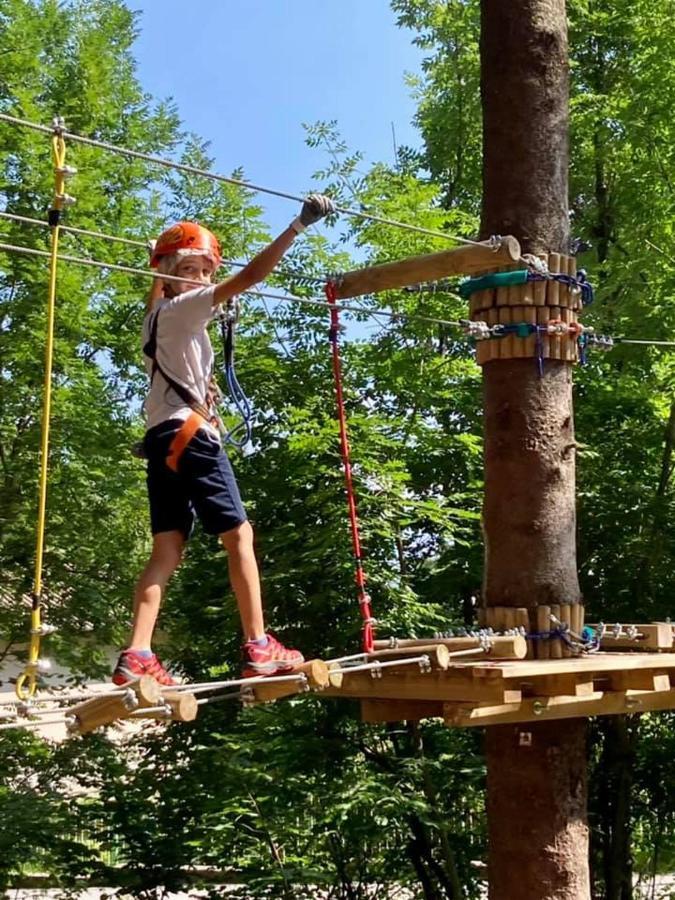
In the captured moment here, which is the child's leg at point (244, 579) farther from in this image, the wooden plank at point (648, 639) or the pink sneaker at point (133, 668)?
the wooden plank at point (648, 639)

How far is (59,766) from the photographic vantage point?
6.18 metres

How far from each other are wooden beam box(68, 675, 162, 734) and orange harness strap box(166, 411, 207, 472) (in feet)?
1.80

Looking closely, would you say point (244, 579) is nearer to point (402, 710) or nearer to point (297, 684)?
point (297, 684)

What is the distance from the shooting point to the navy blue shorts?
2.57 metres

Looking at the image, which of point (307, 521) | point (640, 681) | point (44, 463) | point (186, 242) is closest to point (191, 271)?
point (186, 242)

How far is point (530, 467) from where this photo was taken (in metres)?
3.57

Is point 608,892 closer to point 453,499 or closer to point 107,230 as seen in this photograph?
point 453,499

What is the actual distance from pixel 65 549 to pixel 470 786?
283 centimetres

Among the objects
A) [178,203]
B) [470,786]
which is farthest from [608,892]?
[178,203]

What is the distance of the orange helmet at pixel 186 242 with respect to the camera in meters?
2.67

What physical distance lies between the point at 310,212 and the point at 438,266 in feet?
3.12

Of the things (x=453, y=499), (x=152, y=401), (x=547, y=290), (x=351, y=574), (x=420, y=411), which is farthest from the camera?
(x=420, y=411)

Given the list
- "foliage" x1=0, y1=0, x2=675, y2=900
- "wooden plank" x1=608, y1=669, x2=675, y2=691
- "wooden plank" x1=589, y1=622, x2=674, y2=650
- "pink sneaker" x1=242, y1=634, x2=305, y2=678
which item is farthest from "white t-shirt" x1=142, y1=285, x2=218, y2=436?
"foliage" x1=0, y1=0, x2=675, y2=900

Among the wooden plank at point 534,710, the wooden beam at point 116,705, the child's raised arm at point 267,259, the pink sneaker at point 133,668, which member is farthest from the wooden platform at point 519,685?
the child's raised arm at point 267,259
